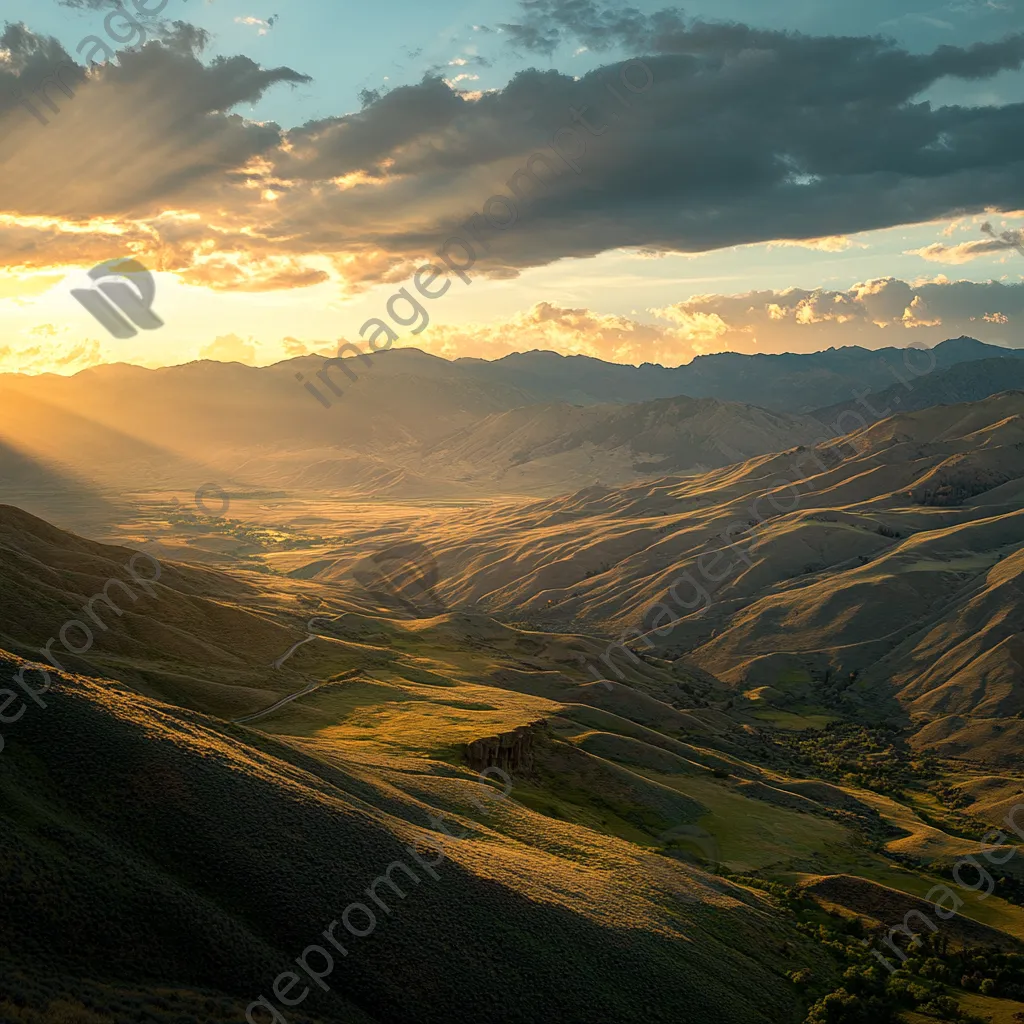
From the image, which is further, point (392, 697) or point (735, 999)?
point (392, 697)

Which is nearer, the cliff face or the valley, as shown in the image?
the valley

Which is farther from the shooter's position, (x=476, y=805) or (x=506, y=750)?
(x=506, y=750)

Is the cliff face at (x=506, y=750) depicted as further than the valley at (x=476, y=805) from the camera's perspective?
Yes

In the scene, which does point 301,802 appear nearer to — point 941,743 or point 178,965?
point 178,965

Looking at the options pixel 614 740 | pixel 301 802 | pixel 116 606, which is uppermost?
pixel 116 606

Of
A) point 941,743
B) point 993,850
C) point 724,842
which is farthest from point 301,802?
point 941,743

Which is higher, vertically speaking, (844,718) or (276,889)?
(276,889)

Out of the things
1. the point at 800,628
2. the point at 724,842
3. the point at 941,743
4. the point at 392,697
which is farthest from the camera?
the point at 800,628

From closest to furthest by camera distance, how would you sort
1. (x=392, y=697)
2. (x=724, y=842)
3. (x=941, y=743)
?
(x=724, y=842), (x=392, y=697), (x=941, y=743)
